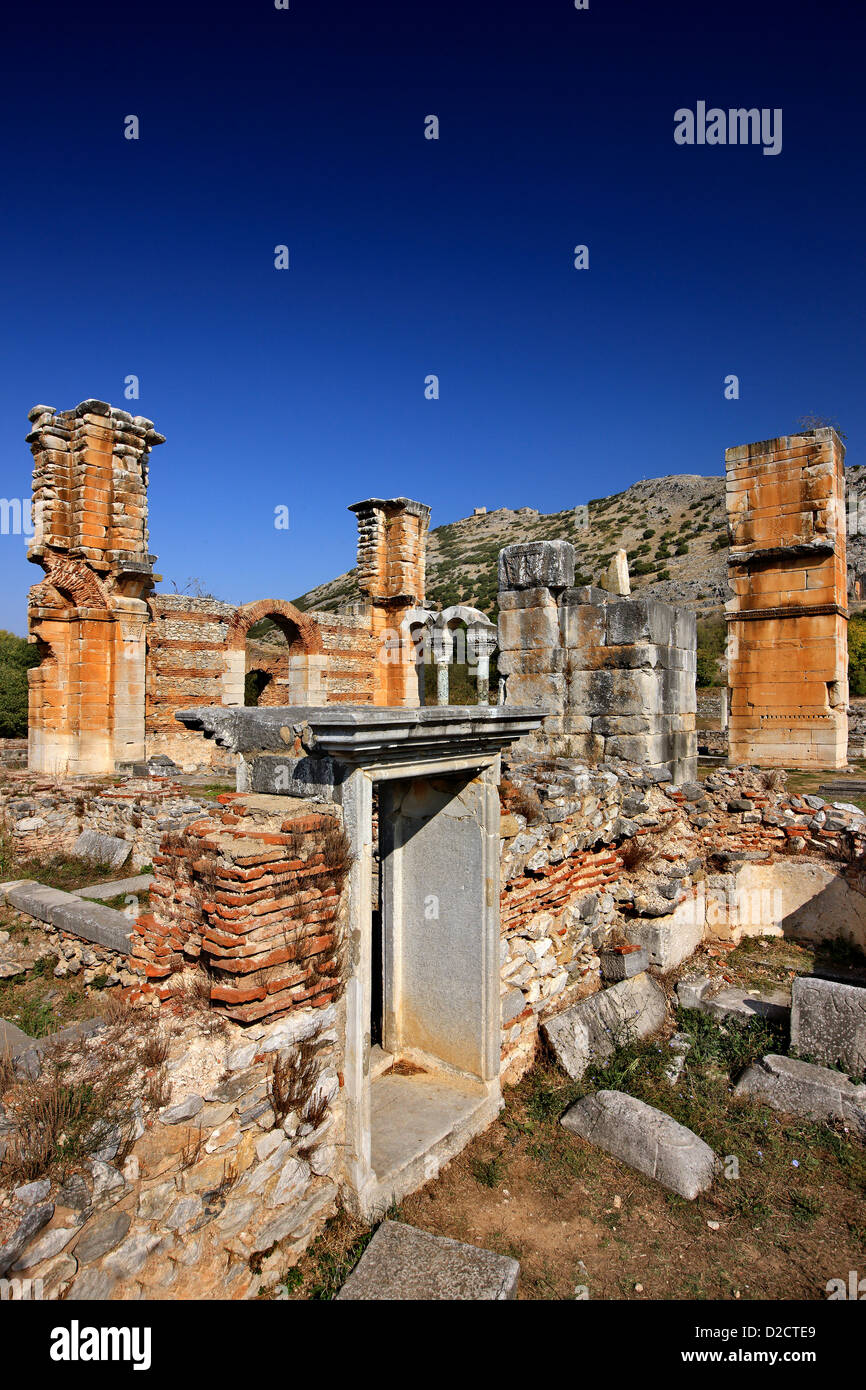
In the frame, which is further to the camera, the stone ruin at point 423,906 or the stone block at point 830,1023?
the stone block at point 830,1023

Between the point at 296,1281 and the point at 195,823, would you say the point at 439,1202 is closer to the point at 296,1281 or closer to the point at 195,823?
the point at 296,1281

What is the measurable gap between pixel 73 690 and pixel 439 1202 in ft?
38.2

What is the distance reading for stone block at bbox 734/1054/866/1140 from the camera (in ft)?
14.3

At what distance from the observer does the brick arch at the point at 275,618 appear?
1579 cm

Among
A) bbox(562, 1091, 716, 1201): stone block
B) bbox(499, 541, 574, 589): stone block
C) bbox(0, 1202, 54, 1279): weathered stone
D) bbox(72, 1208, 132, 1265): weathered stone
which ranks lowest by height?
bbox(562, 1091, 716, 1201): stone block

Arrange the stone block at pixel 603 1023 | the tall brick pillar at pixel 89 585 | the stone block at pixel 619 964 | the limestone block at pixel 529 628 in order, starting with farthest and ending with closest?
the tall brick pillar at pixel 89 585, the limestone block at pixel 529 628, the stone block at pixel 619 964, the stone block at pixel 603 1023

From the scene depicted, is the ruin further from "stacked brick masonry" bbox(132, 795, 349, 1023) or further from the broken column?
"stacked brick masonry" bbox(132, 795, 349, 1023)

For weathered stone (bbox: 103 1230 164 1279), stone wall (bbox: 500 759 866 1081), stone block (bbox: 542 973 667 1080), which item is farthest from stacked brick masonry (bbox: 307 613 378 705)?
weathered stone (bbox: 103 1230 164 1279)

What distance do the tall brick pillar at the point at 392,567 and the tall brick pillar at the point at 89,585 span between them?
21.0 feet

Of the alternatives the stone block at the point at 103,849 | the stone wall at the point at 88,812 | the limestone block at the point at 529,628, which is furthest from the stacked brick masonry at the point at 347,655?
the limestone block at the point at 529,628

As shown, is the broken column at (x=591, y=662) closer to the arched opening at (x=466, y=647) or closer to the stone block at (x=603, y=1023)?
the stone block at (x=603, y=1023)

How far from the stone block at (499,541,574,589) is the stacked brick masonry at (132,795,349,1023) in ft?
13.8

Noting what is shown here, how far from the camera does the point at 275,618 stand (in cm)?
1719

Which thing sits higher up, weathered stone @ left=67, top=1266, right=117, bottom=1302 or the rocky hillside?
the rocky hillside
